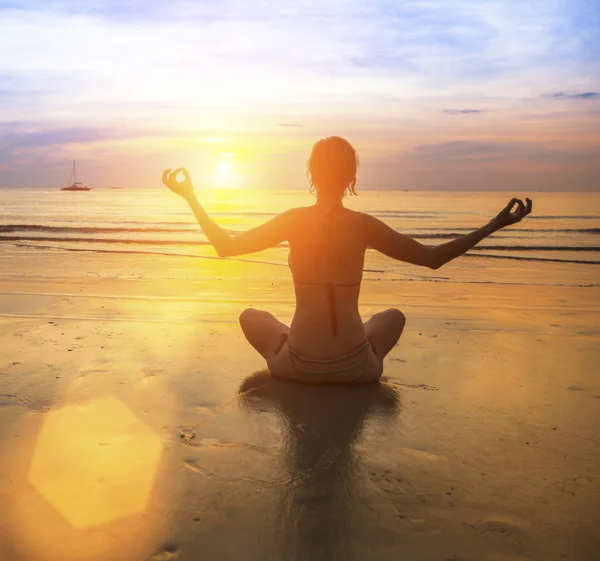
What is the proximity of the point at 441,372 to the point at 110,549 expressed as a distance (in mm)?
3296

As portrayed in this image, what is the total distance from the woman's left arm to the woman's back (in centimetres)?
10

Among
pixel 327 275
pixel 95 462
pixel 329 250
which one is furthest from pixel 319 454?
pixel 329 250

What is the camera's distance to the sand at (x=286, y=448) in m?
2.56

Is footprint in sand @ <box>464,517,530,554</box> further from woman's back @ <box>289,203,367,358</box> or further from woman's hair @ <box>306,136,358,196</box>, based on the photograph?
woman's hair @ <box>306,136,358,196</box>

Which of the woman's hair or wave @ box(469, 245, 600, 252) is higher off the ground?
the woman's hair

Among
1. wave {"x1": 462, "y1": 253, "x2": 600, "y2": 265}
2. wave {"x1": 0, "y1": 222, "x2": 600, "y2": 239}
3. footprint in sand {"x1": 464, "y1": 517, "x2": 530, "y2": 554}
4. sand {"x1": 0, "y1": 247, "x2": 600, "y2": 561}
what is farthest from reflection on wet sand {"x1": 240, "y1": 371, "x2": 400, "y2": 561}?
wave {"x1": 0, "y1": 222, "x2": 600, "y2": 239}

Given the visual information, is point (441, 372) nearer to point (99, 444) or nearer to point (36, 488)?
point (99, 444)

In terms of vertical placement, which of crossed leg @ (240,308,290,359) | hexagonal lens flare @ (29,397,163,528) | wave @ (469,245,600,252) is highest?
wave @ (469,245,600,252)

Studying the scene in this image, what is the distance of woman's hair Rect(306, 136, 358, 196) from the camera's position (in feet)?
13.5

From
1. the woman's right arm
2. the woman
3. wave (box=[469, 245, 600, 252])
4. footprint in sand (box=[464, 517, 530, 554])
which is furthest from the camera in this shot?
wave (box=[469, 245, 600, 252])

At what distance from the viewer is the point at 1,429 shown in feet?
12.1

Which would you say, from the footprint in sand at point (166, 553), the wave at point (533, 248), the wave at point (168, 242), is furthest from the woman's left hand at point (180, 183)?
the wave at point (533, 248)

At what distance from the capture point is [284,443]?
11.6 ft

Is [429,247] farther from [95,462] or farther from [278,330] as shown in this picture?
[95,462]
